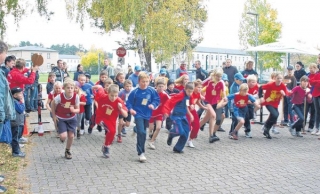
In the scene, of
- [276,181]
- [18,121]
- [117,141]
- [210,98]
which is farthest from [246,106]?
[18,121]

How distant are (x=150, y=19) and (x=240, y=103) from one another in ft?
46.6

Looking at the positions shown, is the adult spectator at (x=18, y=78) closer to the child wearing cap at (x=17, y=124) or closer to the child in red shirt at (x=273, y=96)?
the child wearing cap at (x=17, y=124)

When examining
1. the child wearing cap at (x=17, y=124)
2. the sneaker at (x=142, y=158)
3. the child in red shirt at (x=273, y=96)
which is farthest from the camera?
the child in red shirt at (x=273, y=96)

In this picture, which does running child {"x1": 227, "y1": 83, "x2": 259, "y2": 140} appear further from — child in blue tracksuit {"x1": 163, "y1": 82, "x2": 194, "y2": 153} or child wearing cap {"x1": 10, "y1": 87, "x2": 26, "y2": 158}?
child wearing cap {"x1": 10, "y1": 87, "x2": 26, "y2": 158}

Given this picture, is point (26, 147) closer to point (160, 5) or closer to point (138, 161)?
point (138, 161)

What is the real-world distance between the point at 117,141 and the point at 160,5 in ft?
56.2

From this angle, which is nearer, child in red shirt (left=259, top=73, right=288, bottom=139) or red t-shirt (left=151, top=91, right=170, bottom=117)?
red t-shirt (left=151, top=91, right=170, bottom=117)

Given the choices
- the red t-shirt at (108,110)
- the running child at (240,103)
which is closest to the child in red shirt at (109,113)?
the red t-shirt at (108,110)

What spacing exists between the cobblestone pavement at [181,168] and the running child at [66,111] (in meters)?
0.50

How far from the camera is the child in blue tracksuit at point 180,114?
28.7ft

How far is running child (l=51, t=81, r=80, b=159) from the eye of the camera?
8.02 meters

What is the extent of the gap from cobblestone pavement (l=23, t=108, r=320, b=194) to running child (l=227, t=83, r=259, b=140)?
456mm

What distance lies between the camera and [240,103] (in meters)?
10.4

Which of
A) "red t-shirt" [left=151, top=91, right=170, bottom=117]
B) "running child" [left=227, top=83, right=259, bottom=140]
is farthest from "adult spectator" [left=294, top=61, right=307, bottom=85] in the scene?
"red t-shirt" [left=151, top=91, right=170, bottom=117]
